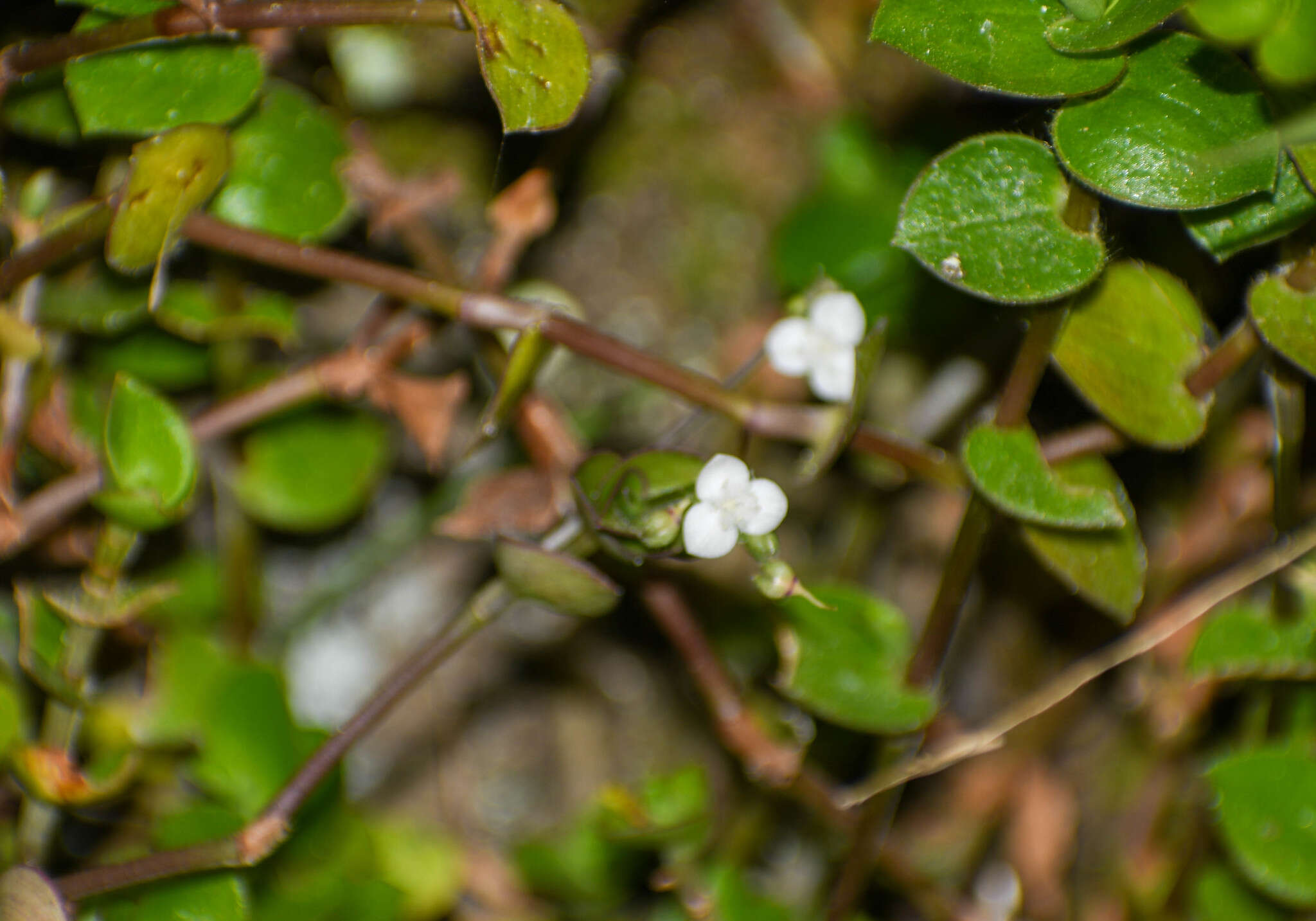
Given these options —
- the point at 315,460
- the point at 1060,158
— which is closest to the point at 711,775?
the point at 315,460

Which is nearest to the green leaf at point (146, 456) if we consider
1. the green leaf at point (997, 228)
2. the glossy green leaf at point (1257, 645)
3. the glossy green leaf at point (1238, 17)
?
the green leaf at point (997, 228)

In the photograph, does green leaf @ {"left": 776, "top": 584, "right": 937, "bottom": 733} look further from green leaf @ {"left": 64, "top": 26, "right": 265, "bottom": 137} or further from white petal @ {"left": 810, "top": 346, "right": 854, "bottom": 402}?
green leaf @ {"left": 64, "top": 26, "right": 265, "bottom": 137}

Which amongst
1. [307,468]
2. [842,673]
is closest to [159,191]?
[307,468]

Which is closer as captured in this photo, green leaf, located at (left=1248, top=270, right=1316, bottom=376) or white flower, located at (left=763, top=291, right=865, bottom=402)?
green leaf, located at (left=1248, top=270, right=1316, bottom=376)

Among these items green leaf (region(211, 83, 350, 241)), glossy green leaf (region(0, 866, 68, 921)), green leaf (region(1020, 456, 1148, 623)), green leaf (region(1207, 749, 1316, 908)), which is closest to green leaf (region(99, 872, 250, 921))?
glossy green leaf (region(0, 866, 68, 921))

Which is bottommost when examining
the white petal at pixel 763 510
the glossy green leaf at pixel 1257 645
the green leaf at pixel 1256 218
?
the glossy green leaf at pixel 1257 645

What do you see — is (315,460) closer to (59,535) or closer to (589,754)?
(59,535)

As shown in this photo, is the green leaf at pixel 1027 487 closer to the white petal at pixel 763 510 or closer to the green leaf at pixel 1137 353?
the green leaf at pixel 1137 353
